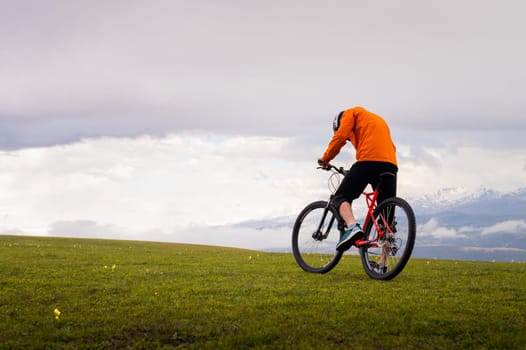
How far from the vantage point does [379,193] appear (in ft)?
37.4

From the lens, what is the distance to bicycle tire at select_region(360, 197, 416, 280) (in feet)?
33.8

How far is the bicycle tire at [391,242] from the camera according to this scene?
10.3 meters

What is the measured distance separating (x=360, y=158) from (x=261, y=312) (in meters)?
4.75

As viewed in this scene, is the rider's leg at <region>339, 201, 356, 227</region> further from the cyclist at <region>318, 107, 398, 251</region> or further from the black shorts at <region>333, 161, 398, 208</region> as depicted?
the black shorts at <region>333, 161, 398, 208</region>

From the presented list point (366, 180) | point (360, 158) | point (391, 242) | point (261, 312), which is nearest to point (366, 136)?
point (360, 158)

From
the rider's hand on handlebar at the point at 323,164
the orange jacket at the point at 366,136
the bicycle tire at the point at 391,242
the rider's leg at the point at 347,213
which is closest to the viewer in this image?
the bicycle tire at the point at 391,242

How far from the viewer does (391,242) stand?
1090cm

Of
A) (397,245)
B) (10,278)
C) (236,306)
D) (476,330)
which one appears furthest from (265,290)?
(10,278)

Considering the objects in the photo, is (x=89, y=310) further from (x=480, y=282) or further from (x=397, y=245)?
(x=480, y=282)

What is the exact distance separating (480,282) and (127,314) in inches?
298

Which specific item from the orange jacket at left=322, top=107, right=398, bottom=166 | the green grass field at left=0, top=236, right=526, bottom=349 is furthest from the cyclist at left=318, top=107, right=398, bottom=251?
the green grass field at left=0, top=236, right=526, bottom=349

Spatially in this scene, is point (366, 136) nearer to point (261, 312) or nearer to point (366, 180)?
point (366, 180)

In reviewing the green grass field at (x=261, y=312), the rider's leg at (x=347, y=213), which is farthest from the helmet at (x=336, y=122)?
the green grass field at (x=261, y=312)

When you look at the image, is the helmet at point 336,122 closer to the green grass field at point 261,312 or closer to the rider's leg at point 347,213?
the rider's leg at point 347,213
